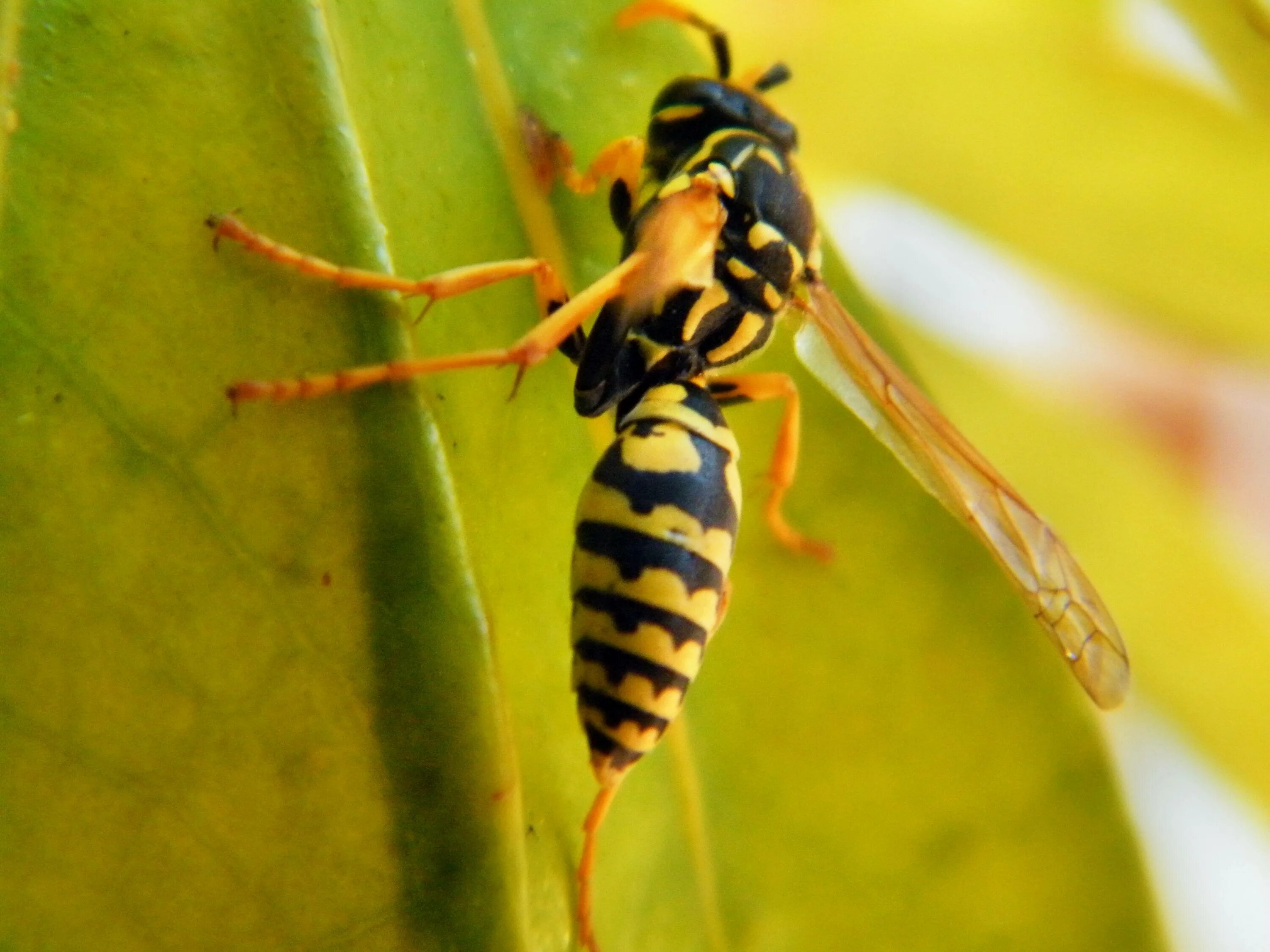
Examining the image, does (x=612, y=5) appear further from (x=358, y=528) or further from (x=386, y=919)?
(x=386, y=919)

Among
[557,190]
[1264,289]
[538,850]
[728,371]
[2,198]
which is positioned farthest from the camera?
[1264,289]

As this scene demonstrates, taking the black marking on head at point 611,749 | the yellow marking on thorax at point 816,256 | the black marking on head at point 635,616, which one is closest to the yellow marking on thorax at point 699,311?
the yellow marking on thorax at point 816,256

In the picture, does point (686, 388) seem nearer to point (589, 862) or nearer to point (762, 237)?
point (762, 237)

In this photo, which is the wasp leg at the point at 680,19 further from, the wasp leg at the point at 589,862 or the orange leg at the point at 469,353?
the wasp leg at the point at 589,862

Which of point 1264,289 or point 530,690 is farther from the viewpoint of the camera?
point 1264,289

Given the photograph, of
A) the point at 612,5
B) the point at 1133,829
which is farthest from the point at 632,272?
the point at 1133,829

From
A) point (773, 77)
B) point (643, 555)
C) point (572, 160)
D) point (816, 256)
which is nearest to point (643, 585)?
point (643, 555)

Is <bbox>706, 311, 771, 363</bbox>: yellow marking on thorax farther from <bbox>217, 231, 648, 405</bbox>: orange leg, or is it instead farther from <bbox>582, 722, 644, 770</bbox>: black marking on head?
<bbox>582, 722, 644, 770</bbox>: black marking on head
